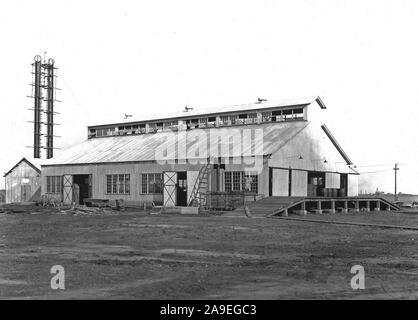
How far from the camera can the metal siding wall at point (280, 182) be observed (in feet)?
133

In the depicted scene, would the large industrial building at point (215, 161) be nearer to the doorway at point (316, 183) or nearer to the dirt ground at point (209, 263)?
the doorway at point (316, 183)

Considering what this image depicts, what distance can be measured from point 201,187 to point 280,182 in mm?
6464

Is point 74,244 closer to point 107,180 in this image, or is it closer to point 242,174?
point 242,174

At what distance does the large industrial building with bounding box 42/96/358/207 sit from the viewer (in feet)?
136

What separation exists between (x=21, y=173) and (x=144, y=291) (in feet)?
192

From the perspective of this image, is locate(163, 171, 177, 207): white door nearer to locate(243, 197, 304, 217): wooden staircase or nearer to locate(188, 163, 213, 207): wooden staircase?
locate(188, 163, 213, 207): wooden staircase

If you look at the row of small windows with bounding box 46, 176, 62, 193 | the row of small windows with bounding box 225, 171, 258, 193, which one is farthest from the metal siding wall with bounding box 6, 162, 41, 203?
Answer: the row of small windows with bounding box 225, 171, 258, 193

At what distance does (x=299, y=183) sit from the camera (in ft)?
143

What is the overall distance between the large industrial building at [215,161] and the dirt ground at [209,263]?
19.6 m

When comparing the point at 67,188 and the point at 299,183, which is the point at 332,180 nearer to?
the point at 299,183

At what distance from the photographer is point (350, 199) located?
40812 millimetres

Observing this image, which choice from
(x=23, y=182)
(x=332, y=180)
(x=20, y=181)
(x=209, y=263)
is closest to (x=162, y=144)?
(x=332, y=180)

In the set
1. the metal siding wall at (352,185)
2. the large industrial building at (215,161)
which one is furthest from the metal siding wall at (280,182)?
the metal siding wall at (352,185)
